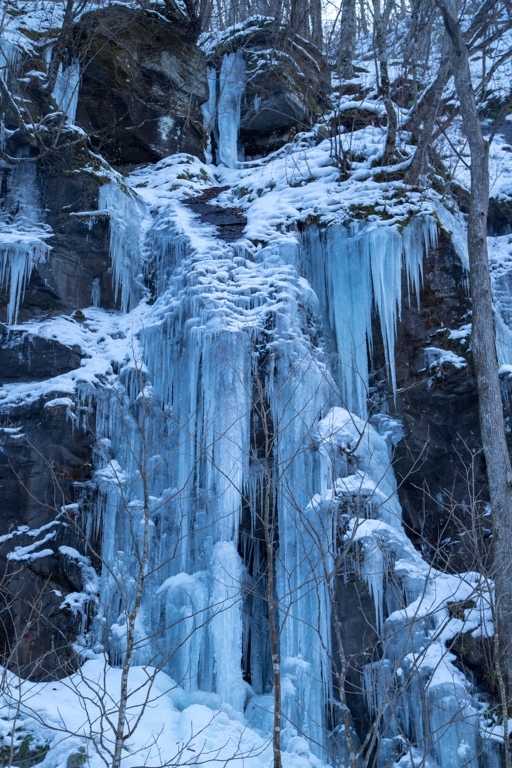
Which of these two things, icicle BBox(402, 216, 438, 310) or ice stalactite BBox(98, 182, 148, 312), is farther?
ice stalactite BBox(98, 182, 148, 312)

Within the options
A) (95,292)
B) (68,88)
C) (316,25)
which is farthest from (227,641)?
(316,25)

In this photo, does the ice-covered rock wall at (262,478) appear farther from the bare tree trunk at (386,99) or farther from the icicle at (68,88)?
the icicle at (68,88)

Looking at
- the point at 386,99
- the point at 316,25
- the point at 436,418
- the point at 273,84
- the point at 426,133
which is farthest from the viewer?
the point at 316,25

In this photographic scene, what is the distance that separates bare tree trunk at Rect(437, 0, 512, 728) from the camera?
7293 millimetres

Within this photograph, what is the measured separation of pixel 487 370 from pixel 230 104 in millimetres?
8623

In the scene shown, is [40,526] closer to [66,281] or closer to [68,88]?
[66,281]

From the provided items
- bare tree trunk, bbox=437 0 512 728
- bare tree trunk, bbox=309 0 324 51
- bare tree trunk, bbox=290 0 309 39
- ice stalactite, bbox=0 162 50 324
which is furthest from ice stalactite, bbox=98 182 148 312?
bare tree trunk, bbox=309 0 324 51

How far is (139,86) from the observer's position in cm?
1345

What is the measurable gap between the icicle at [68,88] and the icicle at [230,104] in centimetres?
287

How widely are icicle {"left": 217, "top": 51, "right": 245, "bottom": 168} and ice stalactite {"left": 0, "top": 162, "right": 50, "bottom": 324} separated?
14.1 feet

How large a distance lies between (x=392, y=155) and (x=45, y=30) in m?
6.59

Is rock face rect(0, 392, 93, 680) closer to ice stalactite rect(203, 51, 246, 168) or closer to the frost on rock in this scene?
the frost on rock

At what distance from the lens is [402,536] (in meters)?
8.43

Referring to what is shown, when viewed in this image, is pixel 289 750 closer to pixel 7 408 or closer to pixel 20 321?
pixel 7 408
